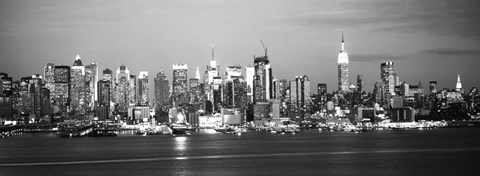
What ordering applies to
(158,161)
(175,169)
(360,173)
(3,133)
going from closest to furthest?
(360,173) → (175,169) → (158,161) → (3,133)

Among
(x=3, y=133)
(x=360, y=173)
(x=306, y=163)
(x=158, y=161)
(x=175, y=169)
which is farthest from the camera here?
(x=3, y=133)

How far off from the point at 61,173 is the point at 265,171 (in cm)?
1690

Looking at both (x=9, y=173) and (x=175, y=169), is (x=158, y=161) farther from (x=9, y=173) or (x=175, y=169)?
(x=9, y=173)

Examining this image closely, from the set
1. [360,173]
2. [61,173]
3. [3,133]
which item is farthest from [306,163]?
[3,133]

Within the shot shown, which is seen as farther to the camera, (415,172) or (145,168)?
(145,168)

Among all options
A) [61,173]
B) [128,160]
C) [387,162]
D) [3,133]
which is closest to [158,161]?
[128,160]

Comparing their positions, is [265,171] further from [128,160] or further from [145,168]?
[128,160]

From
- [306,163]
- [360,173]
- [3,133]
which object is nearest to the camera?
[360,173]

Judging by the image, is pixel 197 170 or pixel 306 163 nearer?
pixel 197 170

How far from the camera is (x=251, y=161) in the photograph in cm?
7131

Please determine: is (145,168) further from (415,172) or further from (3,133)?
(3,133)

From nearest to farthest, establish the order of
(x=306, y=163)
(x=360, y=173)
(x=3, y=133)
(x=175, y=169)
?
(x=360, y=173)
(x=175, y=169)
(x=306, y=163)
(x=3, y=133)

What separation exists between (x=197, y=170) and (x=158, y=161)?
12148mm

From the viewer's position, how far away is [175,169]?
2484 inches
